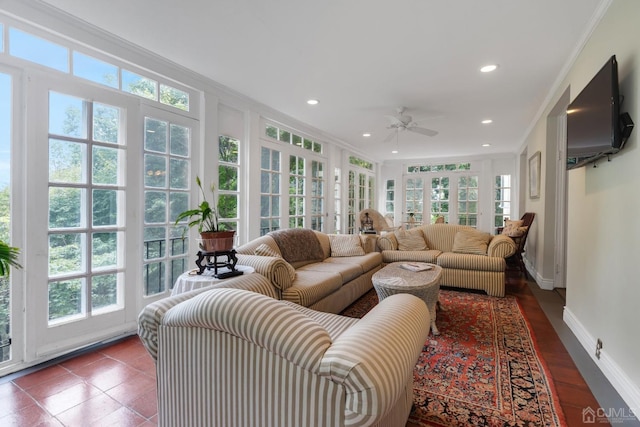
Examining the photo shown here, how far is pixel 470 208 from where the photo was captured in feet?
25.7

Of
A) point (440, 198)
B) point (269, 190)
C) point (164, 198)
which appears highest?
point (440, 198)

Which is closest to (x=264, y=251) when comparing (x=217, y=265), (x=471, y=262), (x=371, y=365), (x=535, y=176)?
(x=217, y=265)

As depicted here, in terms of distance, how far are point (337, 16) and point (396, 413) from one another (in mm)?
2400

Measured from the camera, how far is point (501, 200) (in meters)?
7.50

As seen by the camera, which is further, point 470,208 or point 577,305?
point 470,208

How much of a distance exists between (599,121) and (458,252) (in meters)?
2.61

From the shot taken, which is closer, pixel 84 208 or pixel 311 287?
pixel 84 208

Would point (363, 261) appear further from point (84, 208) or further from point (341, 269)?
point (84, 208)

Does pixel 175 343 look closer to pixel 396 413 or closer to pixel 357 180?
pixel 396 413

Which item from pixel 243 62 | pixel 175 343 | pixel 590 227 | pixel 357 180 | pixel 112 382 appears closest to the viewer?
pixel 175 343

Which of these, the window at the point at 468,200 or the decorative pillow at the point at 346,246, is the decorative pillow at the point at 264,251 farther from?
the window at the point at 468,200

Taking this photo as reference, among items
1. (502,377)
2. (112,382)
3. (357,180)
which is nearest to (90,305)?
(112,382)

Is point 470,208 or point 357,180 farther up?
point 357,180

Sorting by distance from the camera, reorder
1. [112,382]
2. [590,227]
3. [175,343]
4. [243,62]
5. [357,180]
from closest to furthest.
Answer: [175,343], [112,382], [590,227], [243,62], [357,180]
